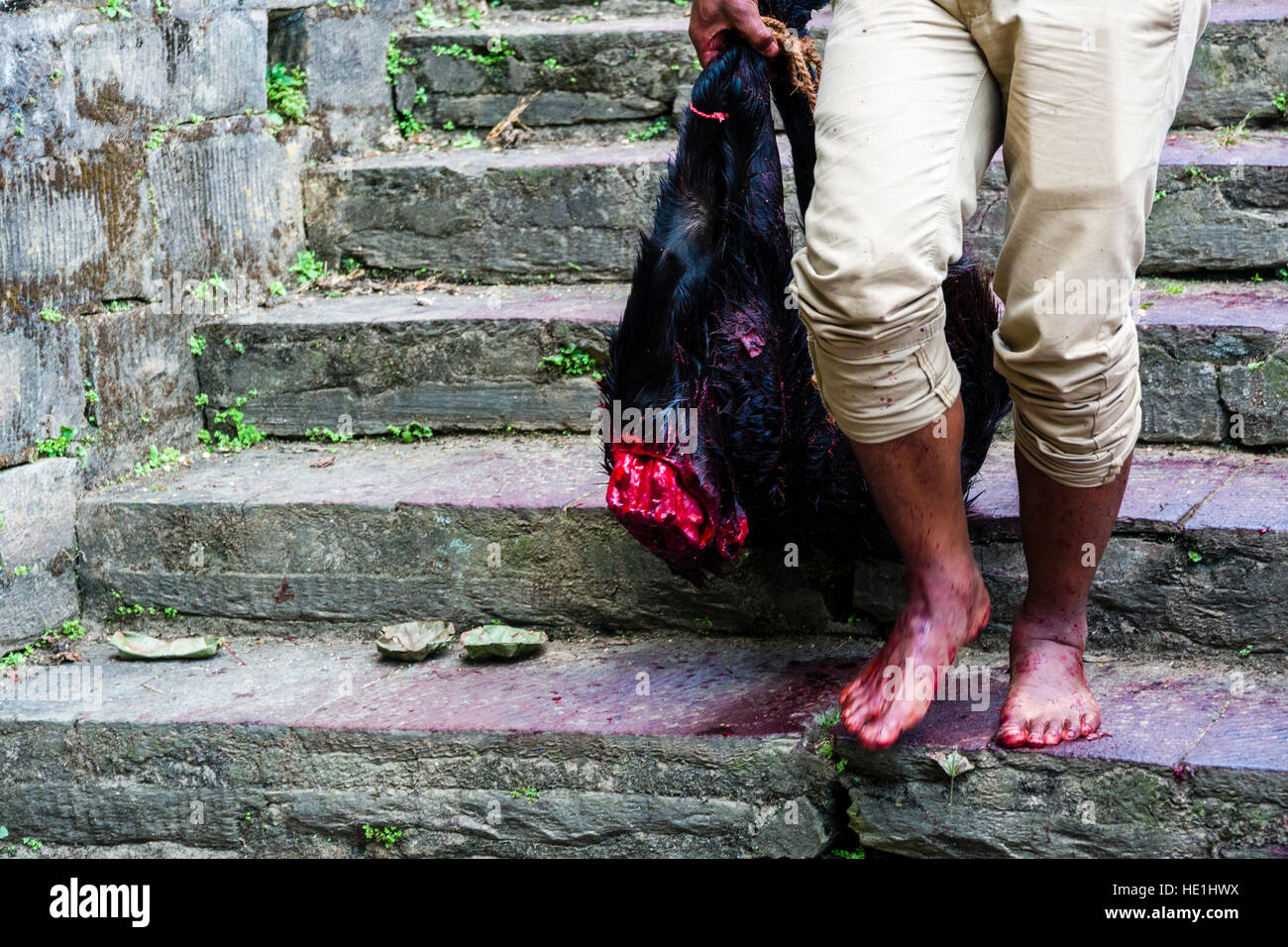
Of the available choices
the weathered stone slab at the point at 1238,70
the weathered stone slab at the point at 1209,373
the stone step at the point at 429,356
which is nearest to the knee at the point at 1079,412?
the weathered stone slab at the point at 1209,373

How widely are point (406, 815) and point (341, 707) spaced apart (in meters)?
0.24

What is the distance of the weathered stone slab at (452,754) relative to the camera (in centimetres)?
229

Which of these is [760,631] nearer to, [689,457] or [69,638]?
[689,457]

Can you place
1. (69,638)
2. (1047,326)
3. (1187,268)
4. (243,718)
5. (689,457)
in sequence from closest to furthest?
(1047,326) → (689,457) → (243,718) → (69,638) → (1187,268)

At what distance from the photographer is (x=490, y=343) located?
3.23 metres

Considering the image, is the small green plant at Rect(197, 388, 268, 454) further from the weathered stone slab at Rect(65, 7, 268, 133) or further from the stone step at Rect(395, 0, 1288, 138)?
the stone step at Rect(395, 0, 1288, 138)

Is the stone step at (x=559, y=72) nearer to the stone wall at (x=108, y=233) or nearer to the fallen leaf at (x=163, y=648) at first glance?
the stone wall at (x=108, y=233)

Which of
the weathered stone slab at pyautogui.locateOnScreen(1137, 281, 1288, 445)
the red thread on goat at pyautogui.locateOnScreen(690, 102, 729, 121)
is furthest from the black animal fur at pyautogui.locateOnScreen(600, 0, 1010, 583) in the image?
the weathered stone slab at pyautogui.locateOnScreen(1137, 281, 1288, 445)

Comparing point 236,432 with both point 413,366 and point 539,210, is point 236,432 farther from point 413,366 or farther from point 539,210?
point 539,210

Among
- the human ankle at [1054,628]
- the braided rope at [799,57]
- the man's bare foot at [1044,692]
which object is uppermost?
the braided rope at [799,57]

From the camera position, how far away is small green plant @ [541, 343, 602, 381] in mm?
3178

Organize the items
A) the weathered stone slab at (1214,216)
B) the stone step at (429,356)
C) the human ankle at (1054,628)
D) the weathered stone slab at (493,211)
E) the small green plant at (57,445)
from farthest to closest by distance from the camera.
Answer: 1. the weathered stone slab at (493,211)
2. the stone step at (429,356)
3. the weathered stone slab at (1214,216)
4. the small green plant at (57,445)
5. the human ankle at (1054,628)

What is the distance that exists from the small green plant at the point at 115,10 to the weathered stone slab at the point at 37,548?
100cm

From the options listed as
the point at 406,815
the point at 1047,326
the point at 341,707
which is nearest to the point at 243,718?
the point at 341,707
